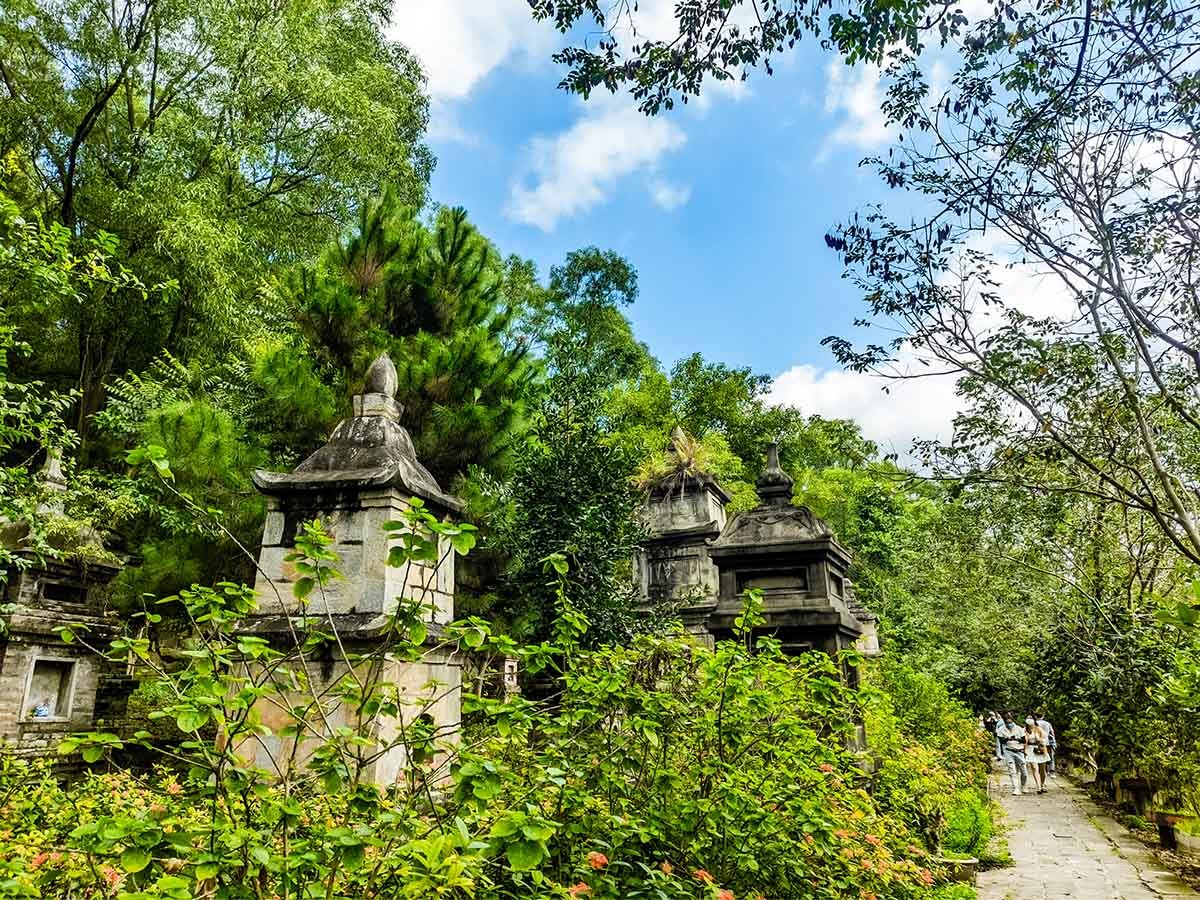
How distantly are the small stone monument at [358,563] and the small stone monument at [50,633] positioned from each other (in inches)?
173

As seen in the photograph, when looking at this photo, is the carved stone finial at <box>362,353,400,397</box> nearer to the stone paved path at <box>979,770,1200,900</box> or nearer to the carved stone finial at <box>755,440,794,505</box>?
the carved stone finial at <box>755,440,794,505</box>

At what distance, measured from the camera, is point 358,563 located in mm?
4266

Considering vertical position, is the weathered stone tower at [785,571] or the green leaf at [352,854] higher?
the weathered stone tower at [785,571]

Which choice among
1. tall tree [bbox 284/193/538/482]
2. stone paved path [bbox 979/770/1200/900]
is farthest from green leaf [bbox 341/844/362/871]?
tall tree [bbox 284/193/538/482]

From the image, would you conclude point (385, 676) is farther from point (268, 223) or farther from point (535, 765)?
point (268, 223)

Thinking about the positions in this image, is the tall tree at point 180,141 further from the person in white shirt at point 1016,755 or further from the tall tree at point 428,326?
the person in white shirt at point 1016,755

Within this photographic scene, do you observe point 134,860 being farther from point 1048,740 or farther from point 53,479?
point 1048,740

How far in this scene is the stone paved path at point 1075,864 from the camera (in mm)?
6254

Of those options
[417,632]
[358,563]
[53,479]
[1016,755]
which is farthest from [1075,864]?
[53,479]

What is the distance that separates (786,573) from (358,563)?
13.2 feet

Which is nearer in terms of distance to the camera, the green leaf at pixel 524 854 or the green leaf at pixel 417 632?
the green leaf at pixel 524 854

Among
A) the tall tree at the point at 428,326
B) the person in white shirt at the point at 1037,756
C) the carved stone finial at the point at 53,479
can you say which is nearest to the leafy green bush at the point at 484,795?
the tall tree at the point at 428,326

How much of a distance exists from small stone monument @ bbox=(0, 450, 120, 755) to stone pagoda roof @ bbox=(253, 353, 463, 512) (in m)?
4.40

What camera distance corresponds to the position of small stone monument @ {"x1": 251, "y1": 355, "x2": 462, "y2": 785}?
4.04 metres
